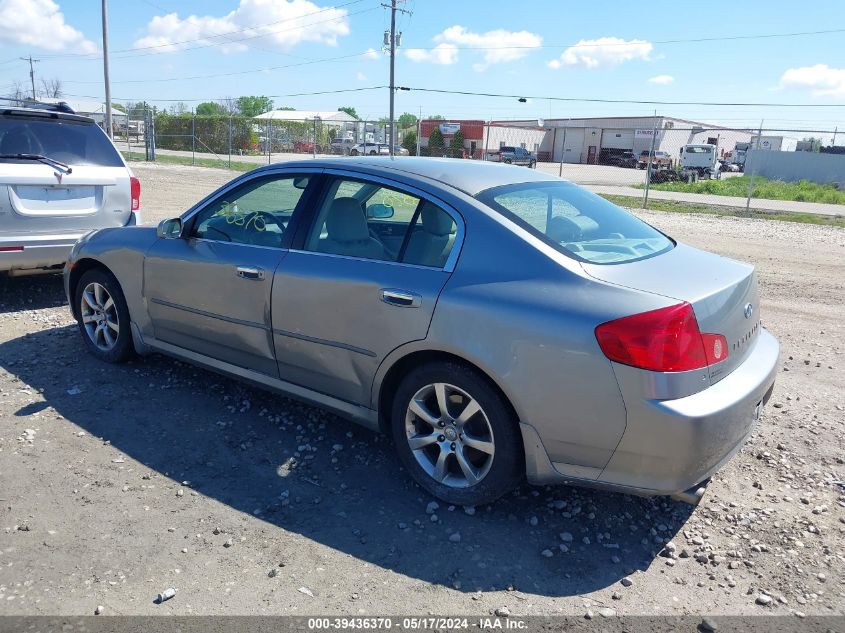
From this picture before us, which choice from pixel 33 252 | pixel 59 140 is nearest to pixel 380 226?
pixel 33 252

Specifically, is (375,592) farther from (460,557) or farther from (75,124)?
(75,124)

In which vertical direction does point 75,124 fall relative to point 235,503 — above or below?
above

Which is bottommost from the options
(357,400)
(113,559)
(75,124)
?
(113,559)

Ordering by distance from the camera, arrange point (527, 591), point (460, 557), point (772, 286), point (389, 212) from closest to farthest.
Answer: point (527, 591) → point (460, 557) → point (389, 212) → point (772, 286)

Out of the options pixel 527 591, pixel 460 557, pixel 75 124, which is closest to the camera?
pixel 527 591

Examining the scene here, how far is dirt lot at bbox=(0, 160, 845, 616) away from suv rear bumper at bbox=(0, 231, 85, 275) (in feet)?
5.80

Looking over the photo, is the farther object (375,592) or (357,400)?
(357,400)

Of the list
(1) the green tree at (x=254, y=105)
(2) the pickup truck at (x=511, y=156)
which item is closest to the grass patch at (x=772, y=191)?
(2) the pickup truck at (x=511, y=156)

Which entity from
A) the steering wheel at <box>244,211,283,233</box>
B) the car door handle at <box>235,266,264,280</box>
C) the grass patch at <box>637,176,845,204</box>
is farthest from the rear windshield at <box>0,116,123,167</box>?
the grass patch at <box>637,176,845,204</box>

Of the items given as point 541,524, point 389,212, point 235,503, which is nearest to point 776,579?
point 541,524

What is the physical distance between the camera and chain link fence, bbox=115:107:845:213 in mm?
31891

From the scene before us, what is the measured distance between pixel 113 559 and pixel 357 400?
1349 mm

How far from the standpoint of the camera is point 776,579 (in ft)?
9.53

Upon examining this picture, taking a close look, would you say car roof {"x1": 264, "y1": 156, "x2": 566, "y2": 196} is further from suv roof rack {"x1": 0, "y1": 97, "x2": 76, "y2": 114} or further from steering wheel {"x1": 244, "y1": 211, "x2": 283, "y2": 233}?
suv roof rack {"x1": 0, "y1": 97, "x2": 76, "y2": 114}
